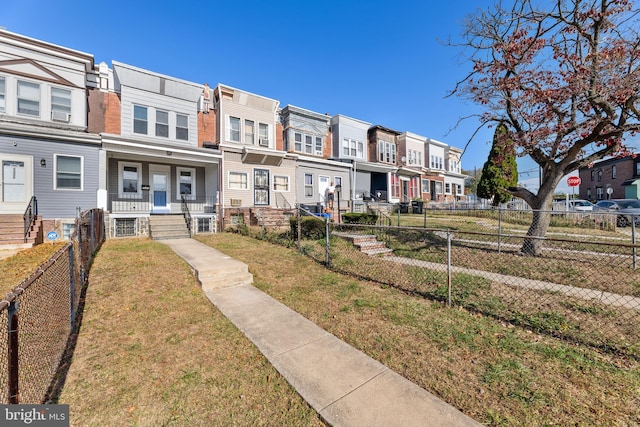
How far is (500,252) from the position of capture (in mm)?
8617

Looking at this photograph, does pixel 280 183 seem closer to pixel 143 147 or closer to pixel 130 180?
pixel 143 147

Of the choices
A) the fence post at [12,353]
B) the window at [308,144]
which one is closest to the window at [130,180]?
the window at [308,144]

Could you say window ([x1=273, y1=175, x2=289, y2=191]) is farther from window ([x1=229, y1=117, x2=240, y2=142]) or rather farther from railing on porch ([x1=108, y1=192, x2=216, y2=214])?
railing on porch ([x1=108, y1=192, x2=216, y2=214])

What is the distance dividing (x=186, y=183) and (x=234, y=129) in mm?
4146

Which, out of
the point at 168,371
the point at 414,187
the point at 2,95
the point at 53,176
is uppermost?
the point at 2,95

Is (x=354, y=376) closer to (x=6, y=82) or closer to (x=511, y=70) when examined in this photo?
(x=511, y=70)

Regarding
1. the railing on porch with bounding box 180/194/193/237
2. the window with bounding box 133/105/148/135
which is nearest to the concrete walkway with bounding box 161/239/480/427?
the railing on porch with bounding box 180/194/193/237

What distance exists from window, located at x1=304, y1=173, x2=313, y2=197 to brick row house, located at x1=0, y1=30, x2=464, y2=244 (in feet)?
0.22

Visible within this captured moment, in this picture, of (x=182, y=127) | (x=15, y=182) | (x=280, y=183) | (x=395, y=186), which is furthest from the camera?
(x=395, y=186)

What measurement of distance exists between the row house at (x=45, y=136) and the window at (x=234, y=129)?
6.24m

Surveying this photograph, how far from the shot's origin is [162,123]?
14109 mm

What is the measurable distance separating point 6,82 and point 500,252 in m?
19.6

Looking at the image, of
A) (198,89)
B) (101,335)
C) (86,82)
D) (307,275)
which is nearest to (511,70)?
(307,275)

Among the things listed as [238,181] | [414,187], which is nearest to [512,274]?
[238,181]
